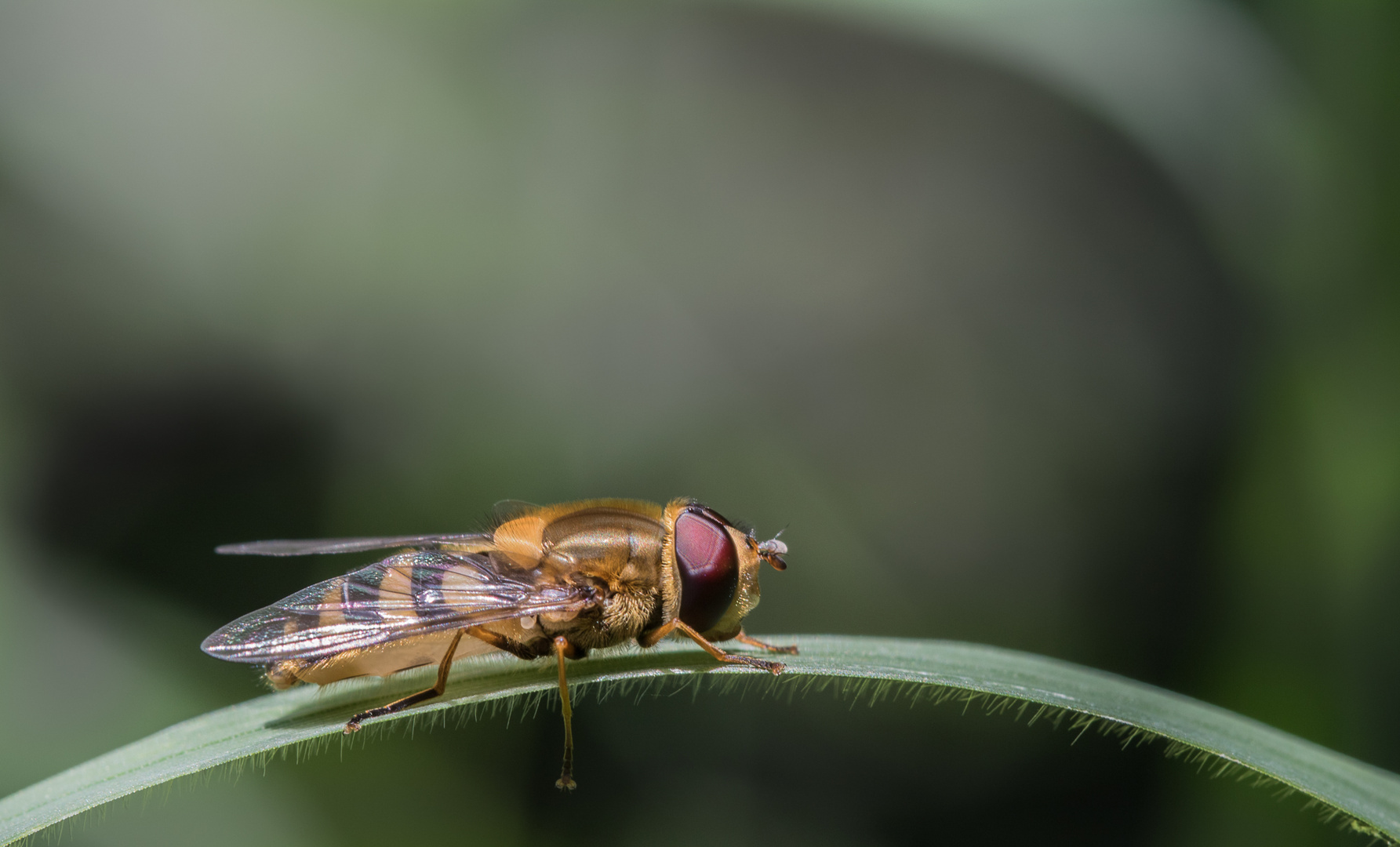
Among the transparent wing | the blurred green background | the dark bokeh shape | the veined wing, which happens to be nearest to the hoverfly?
the veined wing

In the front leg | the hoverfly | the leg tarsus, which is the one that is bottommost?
the leg tarsus

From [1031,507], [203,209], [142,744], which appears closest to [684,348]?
[1031,507]

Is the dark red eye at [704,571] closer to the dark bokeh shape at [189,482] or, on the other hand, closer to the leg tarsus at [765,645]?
the leg tarsus at [765,645]

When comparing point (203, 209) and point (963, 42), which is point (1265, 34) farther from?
point (203, 209)

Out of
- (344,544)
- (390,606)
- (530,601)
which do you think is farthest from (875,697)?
(344,544)

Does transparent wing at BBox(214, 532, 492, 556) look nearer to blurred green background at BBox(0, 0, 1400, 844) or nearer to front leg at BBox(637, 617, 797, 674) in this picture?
front leg at BBox(637, 617, 797, 674)

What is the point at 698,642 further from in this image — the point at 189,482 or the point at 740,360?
the point at 740,360

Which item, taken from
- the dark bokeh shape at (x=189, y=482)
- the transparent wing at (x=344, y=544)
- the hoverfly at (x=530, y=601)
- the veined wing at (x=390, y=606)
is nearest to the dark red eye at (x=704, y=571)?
the hoverfly at (x=530, y=601)
